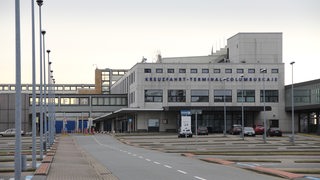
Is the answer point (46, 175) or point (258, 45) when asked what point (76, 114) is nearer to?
point (258, 45)

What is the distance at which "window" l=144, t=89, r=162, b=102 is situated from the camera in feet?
315

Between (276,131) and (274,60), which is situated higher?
(274,60)

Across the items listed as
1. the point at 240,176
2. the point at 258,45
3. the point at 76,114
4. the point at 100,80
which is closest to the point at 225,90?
the point at 258,45

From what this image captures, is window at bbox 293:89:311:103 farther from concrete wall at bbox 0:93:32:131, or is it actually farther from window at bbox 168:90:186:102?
concrete wall at bbox 0:93:32:131

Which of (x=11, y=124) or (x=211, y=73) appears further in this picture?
(x=11, y=124)

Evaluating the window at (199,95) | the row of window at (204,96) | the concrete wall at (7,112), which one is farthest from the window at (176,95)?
the concrete wall at (7,112)

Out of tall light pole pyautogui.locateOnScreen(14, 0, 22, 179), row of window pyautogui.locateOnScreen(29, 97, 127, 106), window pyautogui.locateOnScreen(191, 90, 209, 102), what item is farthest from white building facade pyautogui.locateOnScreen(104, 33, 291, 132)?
tall light pole pyautogui.locateOnScreen(14, 0, 22, 179)

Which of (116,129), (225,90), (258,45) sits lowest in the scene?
(116,129)

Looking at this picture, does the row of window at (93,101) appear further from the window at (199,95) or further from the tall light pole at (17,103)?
the tall light pole at (17,103)

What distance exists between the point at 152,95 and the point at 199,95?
8145 mm

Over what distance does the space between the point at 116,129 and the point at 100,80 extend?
248ft

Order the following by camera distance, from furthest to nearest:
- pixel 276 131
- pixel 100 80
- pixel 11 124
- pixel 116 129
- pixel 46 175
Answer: pixel 100 80 → pixel 116 129 → pixel 11 124 → pixel 276 131 → pixel 46 175

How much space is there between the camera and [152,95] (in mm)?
96125

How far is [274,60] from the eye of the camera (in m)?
101
